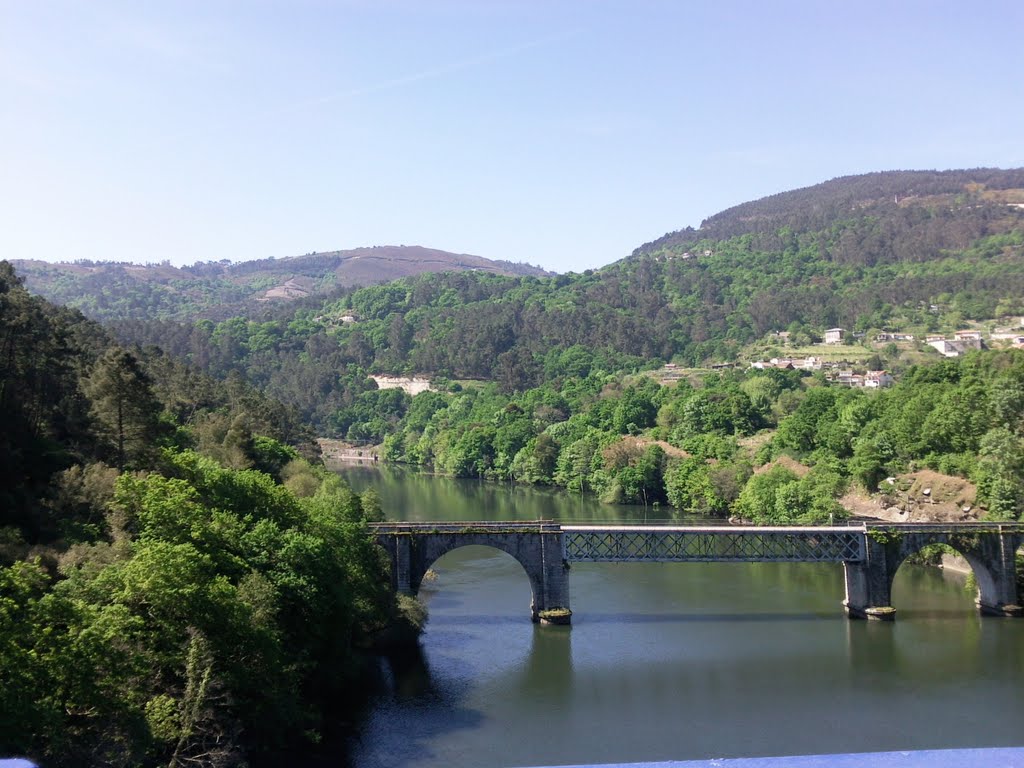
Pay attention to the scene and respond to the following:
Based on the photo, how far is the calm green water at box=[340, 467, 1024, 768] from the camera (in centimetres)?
3047

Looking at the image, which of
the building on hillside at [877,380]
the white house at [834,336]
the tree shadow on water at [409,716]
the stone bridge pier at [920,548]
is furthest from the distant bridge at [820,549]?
the white house at [834,336]

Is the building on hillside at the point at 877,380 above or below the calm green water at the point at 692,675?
above

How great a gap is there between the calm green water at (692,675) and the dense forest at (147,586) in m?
3.63

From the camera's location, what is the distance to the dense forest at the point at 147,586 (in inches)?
848

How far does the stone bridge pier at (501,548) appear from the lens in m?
44.1

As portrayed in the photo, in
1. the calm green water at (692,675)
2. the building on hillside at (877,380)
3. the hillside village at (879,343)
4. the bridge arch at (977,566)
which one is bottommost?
the calm green water at (692,675)

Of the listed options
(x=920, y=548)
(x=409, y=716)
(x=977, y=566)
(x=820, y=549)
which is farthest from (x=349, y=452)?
(x=409, y=716)

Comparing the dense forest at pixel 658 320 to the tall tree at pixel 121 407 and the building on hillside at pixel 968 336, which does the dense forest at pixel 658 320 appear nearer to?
the building on hillside at pixel 968 336

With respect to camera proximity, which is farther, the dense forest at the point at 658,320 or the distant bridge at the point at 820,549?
the dense forest at the point at 658,320

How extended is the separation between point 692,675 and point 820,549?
1113 cm

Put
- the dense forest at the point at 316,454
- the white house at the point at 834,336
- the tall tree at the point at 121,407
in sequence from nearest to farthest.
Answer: the dense forest at the point at 316,454 < the tall tree at the point at 121,407 < the white house at the point at 834,336

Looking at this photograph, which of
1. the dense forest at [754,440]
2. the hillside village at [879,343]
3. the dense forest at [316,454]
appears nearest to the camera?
the dense forest at [316,454]

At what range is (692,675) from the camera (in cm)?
3731

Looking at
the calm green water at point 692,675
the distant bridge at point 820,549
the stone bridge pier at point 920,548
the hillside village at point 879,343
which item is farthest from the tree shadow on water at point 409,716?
the hillside village at point 879,343
